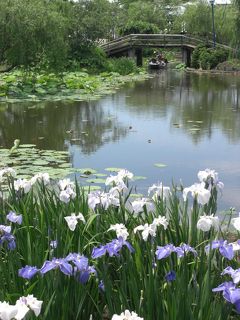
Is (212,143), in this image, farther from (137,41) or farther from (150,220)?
(137,41)

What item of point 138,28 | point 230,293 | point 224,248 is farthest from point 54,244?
point 138,28

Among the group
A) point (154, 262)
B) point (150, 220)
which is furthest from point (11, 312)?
point (150, 220)

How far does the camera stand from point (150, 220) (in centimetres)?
301

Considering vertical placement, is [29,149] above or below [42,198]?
below

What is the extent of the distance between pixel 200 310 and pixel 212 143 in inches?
315

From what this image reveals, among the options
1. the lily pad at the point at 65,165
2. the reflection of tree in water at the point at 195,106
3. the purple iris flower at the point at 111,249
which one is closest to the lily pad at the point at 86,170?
the lily pad at the point at 65,165

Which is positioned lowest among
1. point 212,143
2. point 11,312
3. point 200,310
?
point 212,143

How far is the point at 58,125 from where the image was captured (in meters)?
12.0

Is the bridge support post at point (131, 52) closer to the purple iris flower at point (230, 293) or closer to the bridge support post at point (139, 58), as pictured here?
the bridge support post at point (139, 58)

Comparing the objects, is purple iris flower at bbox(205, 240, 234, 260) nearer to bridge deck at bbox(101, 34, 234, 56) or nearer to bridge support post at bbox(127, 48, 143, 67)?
bridge deck at bbox(101, 34, 234, 56)

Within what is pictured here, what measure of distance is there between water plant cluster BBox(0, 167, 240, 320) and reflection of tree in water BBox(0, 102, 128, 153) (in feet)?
20.4

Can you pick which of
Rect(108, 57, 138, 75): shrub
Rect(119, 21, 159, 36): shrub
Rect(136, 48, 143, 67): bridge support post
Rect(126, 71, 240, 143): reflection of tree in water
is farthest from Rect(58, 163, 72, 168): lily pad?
Rect(119, 21, 159, 36): shrub

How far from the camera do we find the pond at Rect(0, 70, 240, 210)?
7961 millimetres

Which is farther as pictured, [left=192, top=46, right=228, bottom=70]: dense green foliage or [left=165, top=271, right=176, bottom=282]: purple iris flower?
[left=192, top=46, right=228, bottom=70]: dense green foliage
